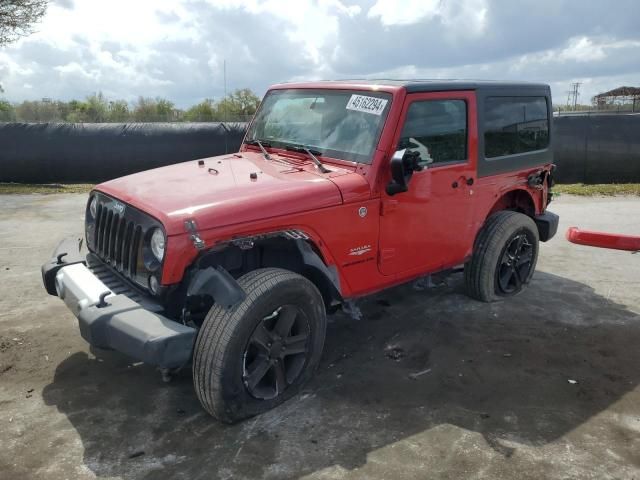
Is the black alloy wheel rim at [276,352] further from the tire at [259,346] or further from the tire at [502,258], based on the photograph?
the tire at [502,258]

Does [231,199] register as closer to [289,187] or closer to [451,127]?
[289,187]

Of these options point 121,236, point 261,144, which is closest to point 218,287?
point 121,236

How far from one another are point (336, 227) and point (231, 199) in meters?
0.72

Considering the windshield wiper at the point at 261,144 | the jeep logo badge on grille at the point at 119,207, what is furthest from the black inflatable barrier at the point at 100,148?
the jeep logo badge on grille at the point at 119,207

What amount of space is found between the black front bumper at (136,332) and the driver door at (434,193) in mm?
1548

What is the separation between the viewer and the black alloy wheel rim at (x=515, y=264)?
5.22m

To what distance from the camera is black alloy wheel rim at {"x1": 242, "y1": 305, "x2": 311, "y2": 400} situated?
3.30 m

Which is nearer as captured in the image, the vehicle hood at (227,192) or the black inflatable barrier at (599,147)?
the vehicle hood at (227,192)

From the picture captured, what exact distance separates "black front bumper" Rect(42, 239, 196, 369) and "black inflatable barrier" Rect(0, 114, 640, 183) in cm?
946

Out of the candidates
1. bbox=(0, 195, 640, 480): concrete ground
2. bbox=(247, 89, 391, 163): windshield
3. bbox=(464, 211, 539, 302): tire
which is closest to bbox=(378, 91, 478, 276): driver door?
bbox=(247, 89, 391, 163): windshield

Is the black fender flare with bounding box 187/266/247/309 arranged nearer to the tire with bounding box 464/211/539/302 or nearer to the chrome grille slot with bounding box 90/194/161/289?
the chrome grille slot with bounding box 90/194/161/289

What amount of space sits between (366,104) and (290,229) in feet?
3.83

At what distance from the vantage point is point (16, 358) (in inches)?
162

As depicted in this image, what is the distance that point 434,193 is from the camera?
4.14m
